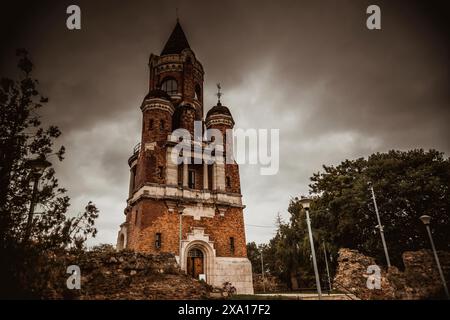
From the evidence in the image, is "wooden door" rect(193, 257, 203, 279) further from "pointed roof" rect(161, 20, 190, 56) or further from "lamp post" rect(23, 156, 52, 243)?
"pointed roof" rect(161, 20, 190, 56)

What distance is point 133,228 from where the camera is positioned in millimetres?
20781

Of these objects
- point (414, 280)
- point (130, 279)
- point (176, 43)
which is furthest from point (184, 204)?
point (176, 43)

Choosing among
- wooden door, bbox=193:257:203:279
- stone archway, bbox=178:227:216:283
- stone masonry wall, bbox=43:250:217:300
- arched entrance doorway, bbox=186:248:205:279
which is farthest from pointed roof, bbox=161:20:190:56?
stone masonry wall, bbox=43:250:217:300

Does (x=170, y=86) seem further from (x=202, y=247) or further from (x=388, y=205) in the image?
(x=388, y=205)

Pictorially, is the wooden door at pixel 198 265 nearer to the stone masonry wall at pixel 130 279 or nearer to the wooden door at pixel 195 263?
the wooden door at pixel 195 263

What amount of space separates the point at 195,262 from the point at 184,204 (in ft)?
13.9

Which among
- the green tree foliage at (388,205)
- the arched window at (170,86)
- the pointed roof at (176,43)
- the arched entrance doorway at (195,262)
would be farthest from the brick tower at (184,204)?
the green tree foliage at (388,205)

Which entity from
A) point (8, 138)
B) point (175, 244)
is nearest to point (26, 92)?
point (8, 138)

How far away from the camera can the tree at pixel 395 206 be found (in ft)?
64.2

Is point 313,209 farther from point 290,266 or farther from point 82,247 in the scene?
point 82,247

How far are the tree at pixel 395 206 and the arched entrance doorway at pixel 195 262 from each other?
10499 mm

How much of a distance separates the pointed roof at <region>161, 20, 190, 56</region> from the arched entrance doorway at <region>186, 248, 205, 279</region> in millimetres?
19990

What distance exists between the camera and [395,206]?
2041cm

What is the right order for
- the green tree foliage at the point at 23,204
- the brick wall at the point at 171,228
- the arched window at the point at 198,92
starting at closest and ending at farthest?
the green tree foliage at the point at 23,204
the brick wall at the point at 171,228
the arched window at the point at 198,92
